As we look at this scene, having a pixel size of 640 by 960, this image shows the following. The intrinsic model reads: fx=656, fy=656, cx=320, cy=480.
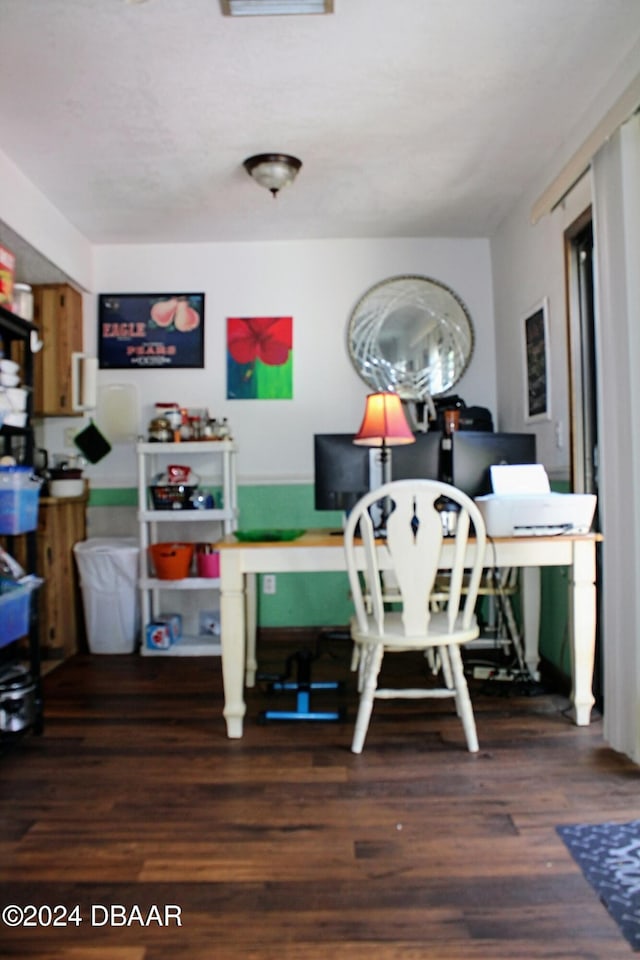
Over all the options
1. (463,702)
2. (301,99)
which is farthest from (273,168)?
(463,702)

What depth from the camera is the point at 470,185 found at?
3250 millimetres

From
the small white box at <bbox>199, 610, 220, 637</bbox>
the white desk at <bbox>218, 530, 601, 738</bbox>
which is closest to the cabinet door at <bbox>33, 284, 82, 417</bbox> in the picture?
the small white box at <bbox>199, 610, 220, 637</bbox>

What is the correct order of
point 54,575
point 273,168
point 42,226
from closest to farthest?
point 273,168 → point 42,226 → point 54,575

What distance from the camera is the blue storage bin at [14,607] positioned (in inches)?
88.1

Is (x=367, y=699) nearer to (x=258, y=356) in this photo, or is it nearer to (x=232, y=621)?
(x=232, y=621)

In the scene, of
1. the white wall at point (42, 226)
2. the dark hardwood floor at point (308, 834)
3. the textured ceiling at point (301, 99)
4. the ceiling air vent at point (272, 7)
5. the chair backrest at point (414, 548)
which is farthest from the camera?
the white wall at point (42, 226)

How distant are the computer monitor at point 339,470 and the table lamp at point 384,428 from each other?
57 millimetres

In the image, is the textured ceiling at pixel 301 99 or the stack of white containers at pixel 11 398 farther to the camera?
the stack of white containers at pixel 11 398

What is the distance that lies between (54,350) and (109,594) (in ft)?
4.65

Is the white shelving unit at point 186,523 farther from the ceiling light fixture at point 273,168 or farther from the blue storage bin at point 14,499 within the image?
Result: the ceiling light fixture at point 273,168

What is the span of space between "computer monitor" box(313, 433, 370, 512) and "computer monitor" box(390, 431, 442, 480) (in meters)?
0.15

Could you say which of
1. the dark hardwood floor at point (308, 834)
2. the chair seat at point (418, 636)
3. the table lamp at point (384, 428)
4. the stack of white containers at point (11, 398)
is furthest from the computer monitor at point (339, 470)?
the stack of white containers at point (11, 398)

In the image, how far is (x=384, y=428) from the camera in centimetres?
256

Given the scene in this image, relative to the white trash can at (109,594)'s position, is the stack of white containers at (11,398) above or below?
above
